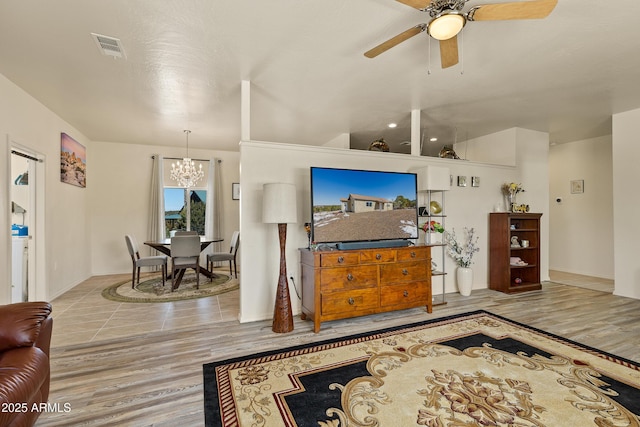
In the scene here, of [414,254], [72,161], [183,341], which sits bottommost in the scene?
[183,341]

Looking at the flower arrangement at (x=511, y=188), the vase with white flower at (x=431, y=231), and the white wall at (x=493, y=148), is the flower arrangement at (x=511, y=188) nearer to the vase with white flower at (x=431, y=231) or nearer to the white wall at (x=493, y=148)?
the white wall at (x=493, y=148)

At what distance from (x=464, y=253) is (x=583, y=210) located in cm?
337

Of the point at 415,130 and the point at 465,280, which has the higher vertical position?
the point at 415,130

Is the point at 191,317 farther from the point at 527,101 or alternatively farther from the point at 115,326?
the point at 527,101

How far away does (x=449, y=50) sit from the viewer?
2291 millimetres

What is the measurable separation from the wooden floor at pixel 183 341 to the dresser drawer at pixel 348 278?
0.46 m

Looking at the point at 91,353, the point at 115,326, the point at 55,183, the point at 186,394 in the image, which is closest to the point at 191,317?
the point at 115,326

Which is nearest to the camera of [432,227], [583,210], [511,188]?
[432,227]

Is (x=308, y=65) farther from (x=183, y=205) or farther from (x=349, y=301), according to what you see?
(x=183, y=205)

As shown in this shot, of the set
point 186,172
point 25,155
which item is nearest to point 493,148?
point 186,172

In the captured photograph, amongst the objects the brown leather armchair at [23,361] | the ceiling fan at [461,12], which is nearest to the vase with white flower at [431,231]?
the ceiling fan at [461,12]

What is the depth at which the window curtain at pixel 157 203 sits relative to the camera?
20.7 feet

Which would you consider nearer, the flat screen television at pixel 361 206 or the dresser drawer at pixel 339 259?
the dresser drawer at pixel 339 259

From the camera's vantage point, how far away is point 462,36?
8.30ft
